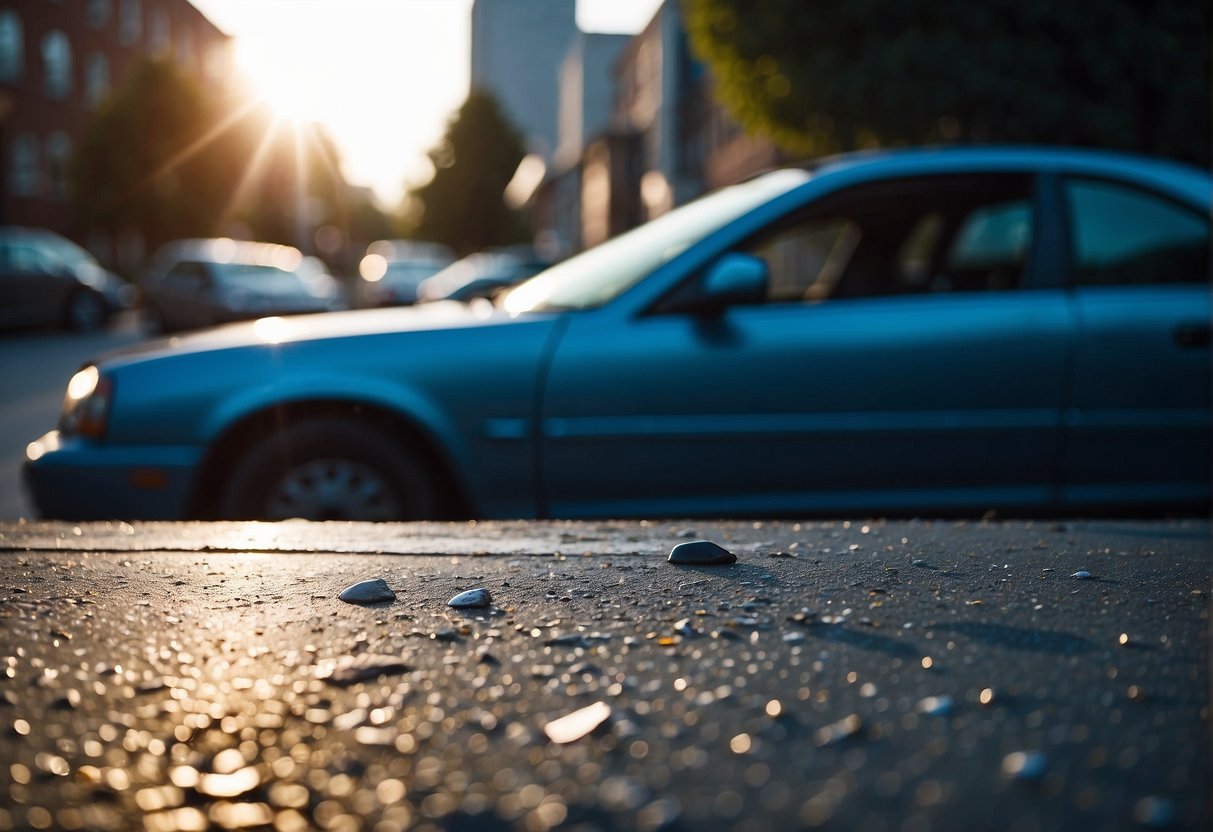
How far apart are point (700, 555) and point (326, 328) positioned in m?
1.83

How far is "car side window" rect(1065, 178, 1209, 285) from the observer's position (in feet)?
13.7

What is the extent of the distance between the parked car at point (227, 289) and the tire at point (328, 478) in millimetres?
15740

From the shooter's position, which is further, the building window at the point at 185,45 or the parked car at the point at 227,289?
the building window at the point at 185,45

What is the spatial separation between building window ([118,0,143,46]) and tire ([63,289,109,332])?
96.8 ft

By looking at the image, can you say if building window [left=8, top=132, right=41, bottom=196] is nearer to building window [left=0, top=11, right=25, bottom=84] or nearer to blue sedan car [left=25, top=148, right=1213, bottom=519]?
building window [left=0, top=11, right=25, bottom=84]

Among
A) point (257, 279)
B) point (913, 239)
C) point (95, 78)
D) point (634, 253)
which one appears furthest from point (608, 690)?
→ point (95, 78)

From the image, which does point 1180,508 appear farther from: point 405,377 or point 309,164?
point 309,164

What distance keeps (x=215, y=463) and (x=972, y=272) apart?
9.13ft

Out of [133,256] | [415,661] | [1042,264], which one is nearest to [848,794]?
[415,661]

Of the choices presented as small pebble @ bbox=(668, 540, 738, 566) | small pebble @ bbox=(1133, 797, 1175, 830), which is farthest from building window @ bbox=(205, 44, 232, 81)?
small pebble @ bbox=(1133, 797, 1175, 830)

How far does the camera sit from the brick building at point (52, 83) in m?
39.7

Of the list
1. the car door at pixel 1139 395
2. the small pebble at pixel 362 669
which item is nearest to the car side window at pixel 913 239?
the car door at pixel 1139 395

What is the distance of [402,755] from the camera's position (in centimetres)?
162

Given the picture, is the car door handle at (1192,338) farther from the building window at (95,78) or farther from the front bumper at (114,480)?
the building window at (95,78)
